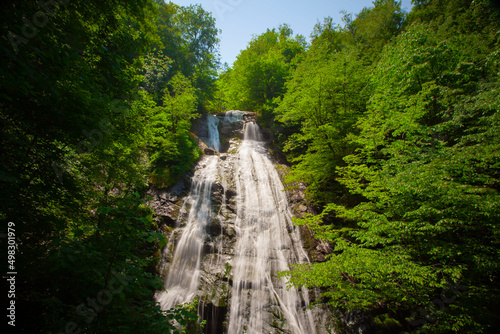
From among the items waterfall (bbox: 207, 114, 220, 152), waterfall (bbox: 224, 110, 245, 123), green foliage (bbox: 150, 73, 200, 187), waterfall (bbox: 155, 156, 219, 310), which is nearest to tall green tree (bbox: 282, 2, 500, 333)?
waterfall (bbox: 155, 156, 219, 310)

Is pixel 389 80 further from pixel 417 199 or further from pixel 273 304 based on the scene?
pixel 273 304

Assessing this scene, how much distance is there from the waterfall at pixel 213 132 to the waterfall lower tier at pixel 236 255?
4075mm

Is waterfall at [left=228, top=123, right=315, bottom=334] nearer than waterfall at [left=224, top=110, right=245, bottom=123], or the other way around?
waterfall at [left=228, top=123, right=315, bottom=334]

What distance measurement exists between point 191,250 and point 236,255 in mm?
1972

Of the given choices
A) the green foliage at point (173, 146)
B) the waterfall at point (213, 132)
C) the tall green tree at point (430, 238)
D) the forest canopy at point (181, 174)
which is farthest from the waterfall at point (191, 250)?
the waterfall at point (213, 132)

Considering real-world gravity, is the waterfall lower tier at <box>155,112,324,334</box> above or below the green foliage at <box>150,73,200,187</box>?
below

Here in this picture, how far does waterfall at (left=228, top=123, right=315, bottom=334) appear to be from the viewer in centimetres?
654

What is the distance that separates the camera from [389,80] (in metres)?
9.16

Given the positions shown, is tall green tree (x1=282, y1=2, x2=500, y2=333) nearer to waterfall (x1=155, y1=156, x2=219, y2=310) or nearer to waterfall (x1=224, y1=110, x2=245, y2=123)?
waterfall (x1=155, y1=156, x2=219, y2=310)

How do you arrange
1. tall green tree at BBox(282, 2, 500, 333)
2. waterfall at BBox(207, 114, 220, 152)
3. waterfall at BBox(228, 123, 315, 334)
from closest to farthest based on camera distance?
tall green tree at BBox(282, 2, 500, 333), waterfall at BBox(228, 123, 315, 334), waterfall at BBox(207, 114, 220, 152)

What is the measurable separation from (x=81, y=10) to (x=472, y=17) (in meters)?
17.9

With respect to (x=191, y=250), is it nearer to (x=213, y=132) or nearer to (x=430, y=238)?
(x=430, y=238)

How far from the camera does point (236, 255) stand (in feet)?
27.5

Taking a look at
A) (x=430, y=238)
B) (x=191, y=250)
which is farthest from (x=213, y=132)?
(x=430, y=238)
